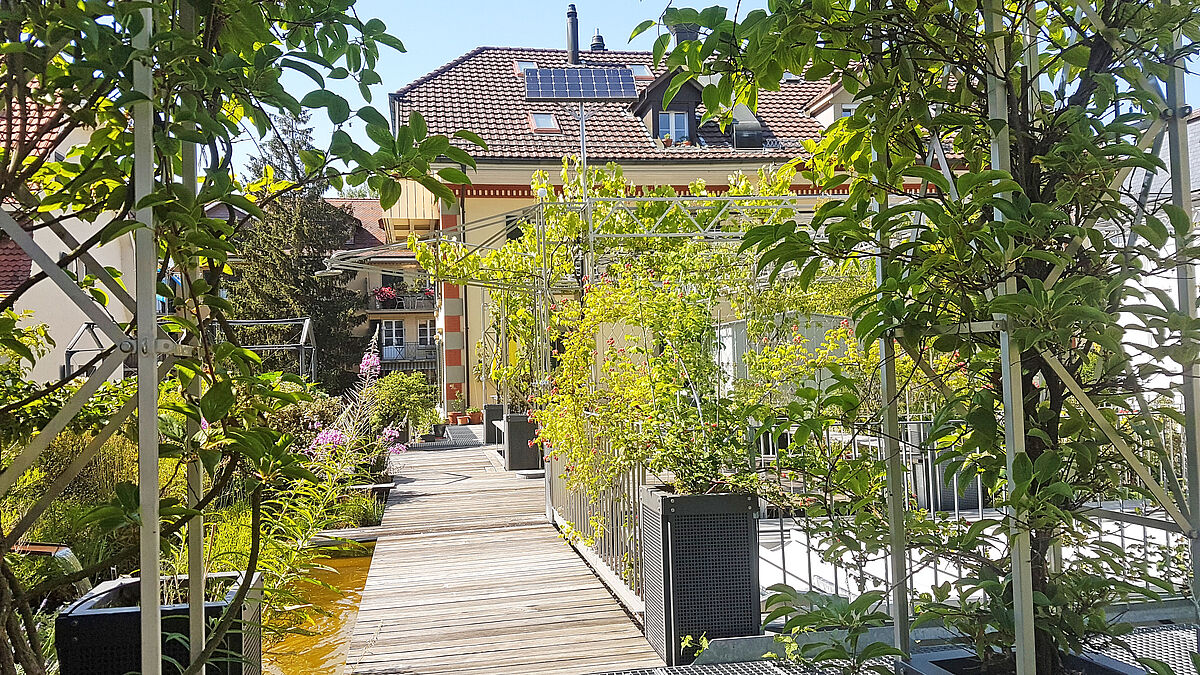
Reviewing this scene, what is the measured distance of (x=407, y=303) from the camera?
36.8 m

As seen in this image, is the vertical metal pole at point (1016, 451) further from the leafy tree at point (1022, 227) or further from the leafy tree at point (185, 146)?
the leafy tree at point (185, 146)

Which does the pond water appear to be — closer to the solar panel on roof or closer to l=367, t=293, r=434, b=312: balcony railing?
the solar panel on roof

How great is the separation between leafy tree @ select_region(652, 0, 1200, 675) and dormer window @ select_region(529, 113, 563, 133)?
→ 54.9 feet

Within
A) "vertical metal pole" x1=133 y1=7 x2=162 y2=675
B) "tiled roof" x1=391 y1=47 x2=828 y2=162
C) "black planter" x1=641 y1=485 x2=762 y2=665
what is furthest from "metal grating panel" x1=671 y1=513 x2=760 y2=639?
"tiled roof" x1=391 y1=47 x2=828 y2=162

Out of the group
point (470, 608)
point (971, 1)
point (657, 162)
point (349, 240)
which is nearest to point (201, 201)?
point (971, 1)

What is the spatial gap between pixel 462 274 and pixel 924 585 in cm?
769

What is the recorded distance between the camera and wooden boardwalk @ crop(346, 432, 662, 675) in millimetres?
4465

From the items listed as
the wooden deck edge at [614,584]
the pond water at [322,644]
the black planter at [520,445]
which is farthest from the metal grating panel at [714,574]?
the black planter at [520,445]

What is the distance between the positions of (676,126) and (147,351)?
1806 cm

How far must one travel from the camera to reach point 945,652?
6.71 ft

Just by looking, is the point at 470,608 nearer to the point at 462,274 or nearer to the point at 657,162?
the point at 462,274

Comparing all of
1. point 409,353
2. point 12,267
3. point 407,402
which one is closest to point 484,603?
point 12,267

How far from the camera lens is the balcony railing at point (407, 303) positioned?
36.6 meters

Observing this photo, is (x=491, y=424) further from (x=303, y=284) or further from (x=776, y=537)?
(x=303, y=284)
